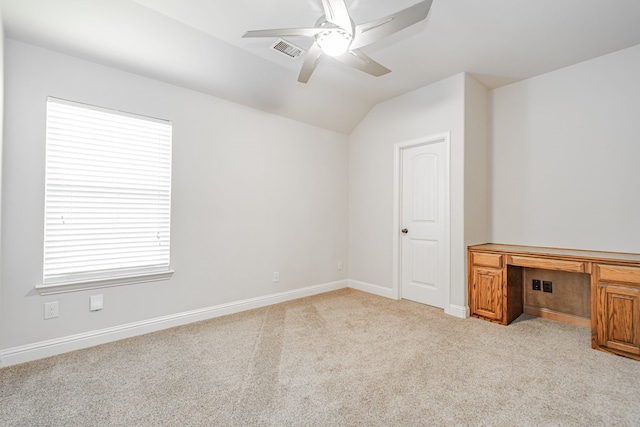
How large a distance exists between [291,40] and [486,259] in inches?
114

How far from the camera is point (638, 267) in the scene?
2.28 metres

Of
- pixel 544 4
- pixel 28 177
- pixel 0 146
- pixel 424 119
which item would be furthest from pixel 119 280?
pixel 544 4

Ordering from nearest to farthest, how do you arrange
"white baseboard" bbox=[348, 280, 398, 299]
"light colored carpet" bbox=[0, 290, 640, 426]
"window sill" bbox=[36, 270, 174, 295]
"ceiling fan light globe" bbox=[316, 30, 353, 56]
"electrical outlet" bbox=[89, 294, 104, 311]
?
1. "light colored carpet" bbox=[0, 290, 640, 426]
2. "ceiling fan light globe" bbox=[316, 30, 353, 56]
3. "window sill" bbox=[36, 270, 174, 295]
4. "electrical outlet" bbox=[89, 294, 104, 311]
5. "white baseboard" bbox=[348, 280, 398, 299]

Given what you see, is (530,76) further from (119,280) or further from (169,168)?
(119,280)

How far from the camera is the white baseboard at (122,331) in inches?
89.3

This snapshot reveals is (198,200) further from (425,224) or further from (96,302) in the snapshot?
(425,224)

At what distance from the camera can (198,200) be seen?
3.17 m

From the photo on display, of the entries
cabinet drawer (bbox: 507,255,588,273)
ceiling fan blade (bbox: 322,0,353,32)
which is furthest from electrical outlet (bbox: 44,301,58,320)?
cabinet drawer (bbox: 507,255,588,273)

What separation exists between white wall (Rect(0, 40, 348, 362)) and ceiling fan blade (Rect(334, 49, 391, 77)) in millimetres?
1648

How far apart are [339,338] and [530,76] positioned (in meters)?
3.48

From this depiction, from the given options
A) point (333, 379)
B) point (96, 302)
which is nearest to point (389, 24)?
point (333, 379)

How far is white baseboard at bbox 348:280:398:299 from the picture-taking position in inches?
158

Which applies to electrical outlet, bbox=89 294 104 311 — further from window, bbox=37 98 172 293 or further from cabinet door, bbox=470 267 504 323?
cabinet door, bbox=470 267 504 323

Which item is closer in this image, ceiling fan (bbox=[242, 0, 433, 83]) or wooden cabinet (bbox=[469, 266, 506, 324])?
ceiling fan (bbox=[242, 0, 433, 83])
